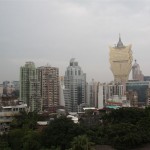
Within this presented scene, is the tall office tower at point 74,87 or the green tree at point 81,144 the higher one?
the tall office tower at point 74,87

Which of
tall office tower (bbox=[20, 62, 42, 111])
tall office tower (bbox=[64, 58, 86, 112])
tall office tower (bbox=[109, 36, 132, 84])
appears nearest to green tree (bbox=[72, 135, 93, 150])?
tall office tower (bbox=[20, 62, 42, 111])

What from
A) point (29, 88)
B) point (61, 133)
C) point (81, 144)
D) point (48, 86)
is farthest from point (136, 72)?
point (81, 144)

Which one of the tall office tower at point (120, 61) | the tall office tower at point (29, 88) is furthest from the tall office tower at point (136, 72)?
the tall office tower at point (29, 88)

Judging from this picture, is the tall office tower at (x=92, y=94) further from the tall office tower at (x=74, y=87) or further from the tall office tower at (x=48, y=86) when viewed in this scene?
the tall office tower at (x=48, y=86)

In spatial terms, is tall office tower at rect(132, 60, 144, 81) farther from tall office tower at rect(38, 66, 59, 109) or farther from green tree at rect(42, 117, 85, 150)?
green tree at rect(42, 117, 85, 150)

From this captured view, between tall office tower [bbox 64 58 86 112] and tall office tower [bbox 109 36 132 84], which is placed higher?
tall office tower [bbox 109 36 132 84]

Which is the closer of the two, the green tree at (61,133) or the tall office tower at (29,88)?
the green tree at (61,133)

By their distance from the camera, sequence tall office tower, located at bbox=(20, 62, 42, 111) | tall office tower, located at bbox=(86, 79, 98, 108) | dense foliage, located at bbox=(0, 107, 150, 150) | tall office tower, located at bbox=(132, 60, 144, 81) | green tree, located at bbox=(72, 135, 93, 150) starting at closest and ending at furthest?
green tree, located at bbox=(72, 135, 93, 150) < dense foliage, located at bbox=(0, 107, 150, 150) < tall office tower, located at bbox=(20, 62, 42, 111) < tall office tower, located at bbox=(86, 79, 98, 108) < tall office tower, located at bbox=(132, 60, 144, 81)
